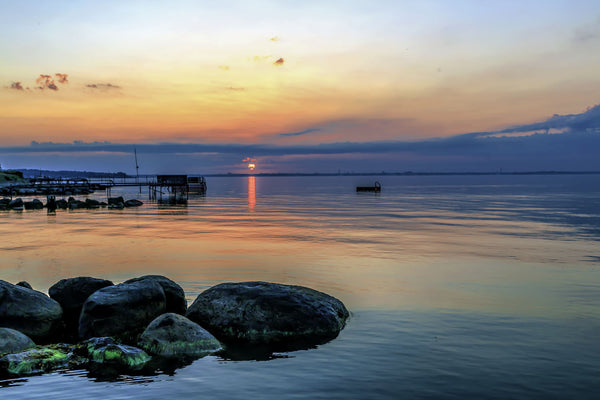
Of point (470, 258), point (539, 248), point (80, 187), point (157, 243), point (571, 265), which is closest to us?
point (571, 265)

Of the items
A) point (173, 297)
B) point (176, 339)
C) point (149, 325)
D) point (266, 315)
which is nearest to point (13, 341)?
point (149, 325)

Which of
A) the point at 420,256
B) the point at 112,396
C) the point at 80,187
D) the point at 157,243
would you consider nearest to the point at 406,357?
the point at 112,396

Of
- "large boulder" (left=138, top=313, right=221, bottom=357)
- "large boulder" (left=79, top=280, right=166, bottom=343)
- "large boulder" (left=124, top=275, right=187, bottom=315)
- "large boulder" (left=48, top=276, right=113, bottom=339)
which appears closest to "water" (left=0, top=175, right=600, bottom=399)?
"large boulder" (left=138, top=313, right=221, bottom=357)

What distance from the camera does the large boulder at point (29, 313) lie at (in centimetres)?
1148

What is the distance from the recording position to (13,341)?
1041 cm

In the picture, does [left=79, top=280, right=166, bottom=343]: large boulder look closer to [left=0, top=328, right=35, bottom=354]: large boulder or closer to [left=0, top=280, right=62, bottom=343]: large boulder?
[left=0, top=280, right=62, bottom=343]: large boulder

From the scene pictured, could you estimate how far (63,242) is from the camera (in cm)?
3016

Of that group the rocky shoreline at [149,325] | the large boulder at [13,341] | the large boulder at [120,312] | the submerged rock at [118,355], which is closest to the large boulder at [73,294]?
the rocky shoreline at [149,325]

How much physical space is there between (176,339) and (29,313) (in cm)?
415

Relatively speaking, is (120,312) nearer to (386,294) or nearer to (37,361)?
(37,361)

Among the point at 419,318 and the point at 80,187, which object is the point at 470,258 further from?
the point at 80,187

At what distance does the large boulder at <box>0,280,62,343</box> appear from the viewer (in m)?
11.5

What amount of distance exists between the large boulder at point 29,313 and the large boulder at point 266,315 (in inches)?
140

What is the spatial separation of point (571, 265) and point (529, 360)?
13.8 meters
